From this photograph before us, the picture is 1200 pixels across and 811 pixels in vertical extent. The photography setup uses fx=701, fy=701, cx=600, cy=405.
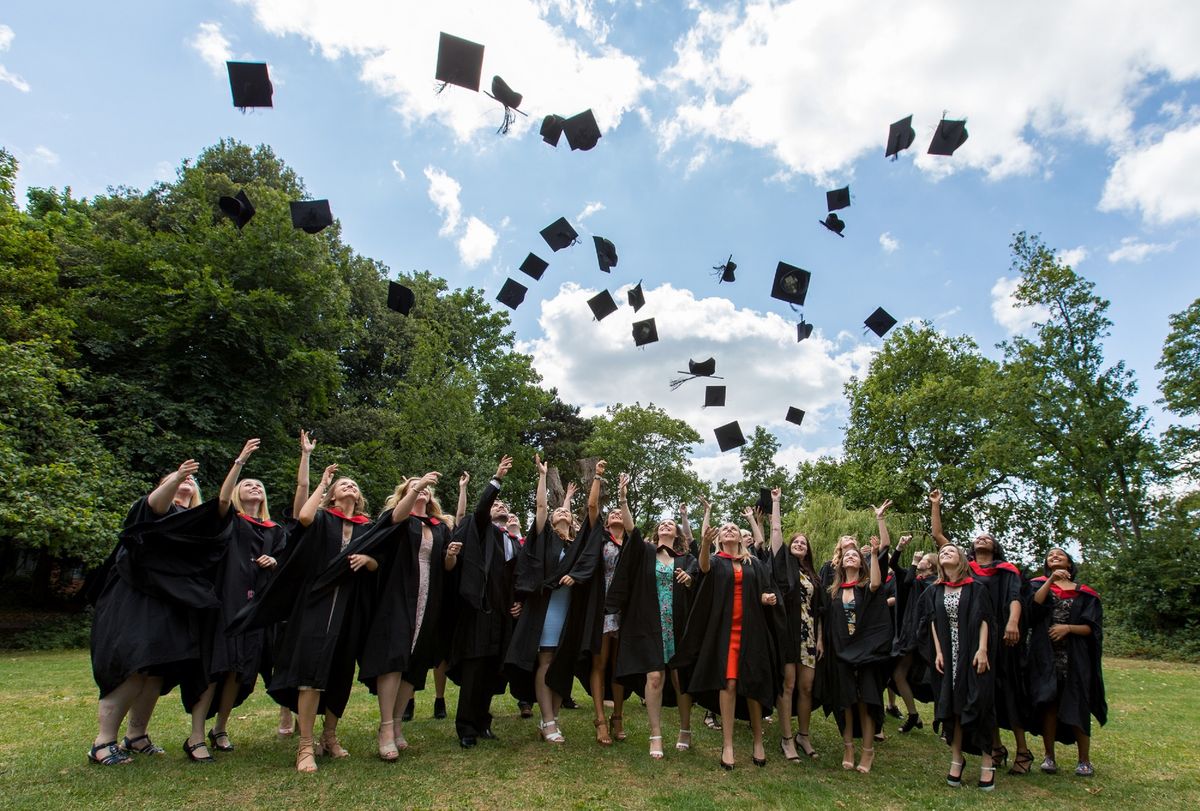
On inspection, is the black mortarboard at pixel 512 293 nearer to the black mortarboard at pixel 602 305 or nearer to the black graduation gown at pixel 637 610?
the black mortarboard at pixel 602 305

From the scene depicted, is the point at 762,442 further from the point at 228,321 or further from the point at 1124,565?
the point at 228,321

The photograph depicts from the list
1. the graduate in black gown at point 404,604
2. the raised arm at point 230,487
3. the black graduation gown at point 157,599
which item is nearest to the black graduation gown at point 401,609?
the graduate in black gown at point 404,604

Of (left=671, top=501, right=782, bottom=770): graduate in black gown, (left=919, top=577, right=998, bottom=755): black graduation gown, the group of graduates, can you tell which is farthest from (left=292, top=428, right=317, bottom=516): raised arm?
(left=919, top=577, right=998, bottom=755): black graduation gown

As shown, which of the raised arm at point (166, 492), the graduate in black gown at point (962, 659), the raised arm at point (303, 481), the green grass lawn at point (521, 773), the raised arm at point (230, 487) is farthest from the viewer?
the graduate in black gown at point (962, 659)

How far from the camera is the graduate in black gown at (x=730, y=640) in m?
5.93

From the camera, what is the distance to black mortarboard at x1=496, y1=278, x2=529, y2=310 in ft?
34.7

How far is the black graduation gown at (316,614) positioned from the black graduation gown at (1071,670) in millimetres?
5896

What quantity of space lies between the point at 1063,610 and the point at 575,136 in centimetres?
773

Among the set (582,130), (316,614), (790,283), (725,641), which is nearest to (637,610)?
(725,641)

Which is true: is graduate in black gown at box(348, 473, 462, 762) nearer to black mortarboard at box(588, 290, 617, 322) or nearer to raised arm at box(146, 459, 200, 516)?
raised arm at box(146, 459, 200, 516)

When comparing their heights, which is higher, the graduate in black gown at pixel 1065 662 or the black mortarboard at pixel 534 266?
the black mortarboard at pixel 534 266

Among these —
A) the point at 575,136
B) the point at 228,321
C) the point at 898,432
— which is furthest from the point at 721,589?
the point at 898,432

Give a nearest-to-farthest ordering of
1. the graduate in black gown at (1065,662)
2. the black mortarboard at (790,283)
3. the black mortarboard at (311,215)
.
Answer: the graduate in black gown at (1065,662)
the black mortarboard at (311,215)
the black mortarboard at (790,283)

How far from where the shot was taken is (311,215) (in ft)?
27.9
